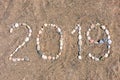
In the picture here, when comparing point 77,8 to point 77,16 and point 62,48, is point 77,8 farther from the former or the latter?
point 62,48

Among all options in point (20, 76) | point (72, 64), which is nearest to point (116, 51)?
point (72, 64)

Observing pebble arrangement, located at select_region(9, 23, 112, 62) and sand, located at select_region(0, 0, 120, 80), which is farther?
pebble arrangement, located at select_region(9, 23, 112, 62)

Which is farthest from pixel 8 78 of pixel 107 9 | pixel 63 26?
pixel 107 9

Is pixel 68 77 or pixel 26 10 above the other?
pixel 26 10

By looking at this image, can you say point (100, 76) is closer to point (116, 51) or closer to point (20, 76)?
point (116, 51)

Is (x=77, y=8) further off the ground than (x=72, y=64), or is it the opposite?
(x=77, y=8)

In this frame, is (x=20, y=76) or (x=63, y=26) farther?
(x=63, y=26)

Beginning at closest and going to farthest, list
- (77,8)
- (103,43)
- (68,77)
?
1. (68,77)
2. (103,43)
3. (77,8)

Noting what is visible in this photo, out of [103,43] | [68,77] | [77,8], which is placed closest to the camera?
[68,77]

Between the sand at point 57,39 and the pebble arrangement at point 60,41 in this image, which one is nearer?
the sand at point 57,39
